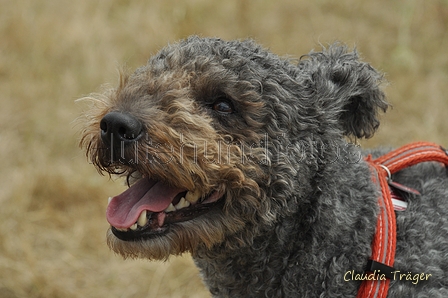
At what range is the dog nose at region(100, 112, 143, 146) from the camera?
7.31 ft

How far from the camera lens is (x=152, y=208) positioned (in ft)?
7.72

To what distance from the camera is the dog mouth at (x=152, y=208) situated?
233 cm

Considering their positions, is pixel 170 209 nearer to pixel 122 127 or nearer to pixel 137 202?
pixel 137 202

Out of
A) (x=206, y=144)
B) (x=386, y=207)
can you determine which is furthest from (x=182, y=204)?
(x=386, y=207)

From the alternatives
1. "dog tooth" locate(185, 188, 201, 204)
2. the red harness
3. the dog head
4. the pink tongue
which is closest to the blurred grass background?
the dog head

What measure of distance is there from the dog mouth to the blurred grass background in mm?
1511

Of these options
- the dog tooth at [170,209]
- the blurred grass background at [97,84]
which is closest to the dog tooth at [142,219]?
the dog tooth at [170,209]

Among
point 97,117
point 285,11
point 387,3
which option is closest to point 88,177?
point 97,117

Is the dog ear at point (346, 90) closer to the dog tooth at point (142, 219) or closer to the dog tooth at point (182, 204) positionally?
the dog tooth at point (182, 204)

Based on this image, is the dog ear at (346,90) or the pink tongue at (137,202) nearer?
the pink tongue at (137,202)

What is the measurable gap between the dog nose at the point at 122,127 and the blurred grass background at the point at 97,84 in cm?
153

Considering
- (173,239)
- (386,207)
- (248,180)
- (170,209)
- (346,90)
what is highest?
(346,90)

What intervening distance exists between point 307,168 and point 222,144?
416 millimetres

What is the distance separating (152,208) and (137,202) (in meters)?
0.09
